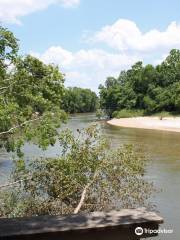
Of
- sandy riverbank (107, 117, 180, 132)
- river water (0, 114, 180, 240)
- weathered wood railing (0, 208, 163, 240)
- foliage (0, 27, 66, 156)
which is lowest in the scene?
river water (0, 114, 180, 240)

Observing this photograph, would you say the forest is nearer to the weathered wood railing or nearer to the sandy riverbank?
the weathered wood railing

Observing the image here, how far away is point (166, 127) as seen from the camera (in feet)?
243

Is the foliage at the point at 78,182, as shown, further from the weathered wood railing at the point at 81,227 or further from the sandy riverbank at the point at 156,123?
the sandy riverbank at the point at 156,123

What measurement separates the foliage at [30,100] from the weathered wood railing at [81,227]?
863 cm

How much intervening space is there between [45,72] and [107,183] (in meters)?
4.05

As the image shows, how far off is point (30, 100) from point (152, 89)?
275ft

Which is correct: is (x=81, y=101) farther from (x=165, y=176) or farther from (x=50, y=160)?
(x=50, y=160)

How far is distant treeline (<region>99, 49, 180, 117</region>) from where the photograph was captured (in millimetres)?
88438

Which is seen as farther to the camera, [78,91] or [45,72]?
[78,91]

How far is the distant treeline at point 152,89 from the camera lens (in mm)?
88438

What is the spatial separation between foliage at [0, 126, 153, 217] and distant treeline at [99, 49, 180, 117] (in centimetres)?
6881

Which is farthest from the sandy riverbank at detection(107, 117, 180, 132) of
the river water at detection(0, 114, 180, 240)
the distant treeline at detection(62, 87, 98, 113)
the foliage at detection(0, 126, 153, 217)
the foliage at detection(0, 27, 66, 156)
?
the distant treeline at detection(62, 87, 98, 113)

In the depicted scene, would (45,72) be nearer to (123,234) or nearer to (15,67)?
(15,67)

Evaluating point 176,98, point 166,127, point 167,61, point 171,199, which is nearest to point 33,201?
point 171,199
